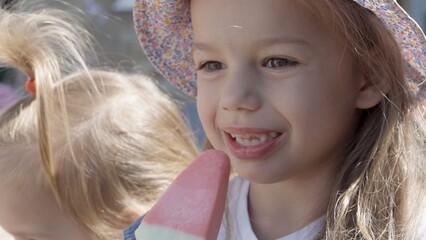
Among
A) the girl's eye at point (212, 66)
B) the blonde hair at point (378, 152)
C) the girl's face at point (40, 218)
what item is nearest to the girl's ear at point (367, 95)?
the blonde hair at point (378, 152)

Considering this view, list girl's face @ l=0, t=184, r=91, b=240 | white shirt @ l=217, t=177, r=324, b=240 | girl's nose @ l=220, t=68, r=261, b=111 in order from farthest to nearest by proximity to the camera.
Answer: girl's face @ l=0, t=184, r=91, b=240 < white shirt @ l=217, t=177, r=324, b=240 < girl's nose @ l=220, t=68, r=261, b=111

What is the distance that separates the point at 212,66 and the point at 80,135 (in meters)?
0.61

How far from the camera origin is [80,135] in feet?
6.98

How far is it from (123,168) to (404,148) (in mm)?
801

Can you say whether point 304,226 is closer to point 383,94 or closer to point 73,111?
point 383,94

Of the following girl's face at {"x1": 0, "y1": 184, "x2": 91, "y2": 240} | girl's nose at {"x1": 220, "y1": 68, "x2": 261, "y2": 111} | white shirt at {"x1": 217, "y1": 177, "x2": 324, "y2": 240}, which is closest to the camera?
girl's nose at {"x1": 220, "y1": 68, "x2": 261, "y2": 111}

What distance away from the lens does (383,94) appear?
160 cm

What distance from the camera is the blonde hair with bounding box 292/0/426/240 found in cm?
153

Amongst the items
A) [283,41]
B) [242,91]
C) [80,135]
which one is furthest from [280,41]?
[80,135]

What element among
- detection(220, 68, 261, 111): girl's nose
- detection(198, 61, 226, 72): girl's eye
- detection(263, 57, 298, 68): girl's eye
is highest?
detection(263, 57, 298, 68): girl's eye

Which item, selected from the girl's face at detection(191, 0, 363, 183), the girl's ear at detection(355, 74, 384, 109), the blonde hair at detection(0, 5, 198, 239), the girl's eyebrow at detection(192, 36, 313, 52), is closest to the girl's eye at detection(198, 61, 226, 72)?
the girl's face at detection(191, 0, 363, 183)

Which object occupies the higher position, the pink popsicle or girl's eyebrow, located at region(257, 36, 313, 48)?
girl's eyebrow, located at region(257, 36, 313, 48)

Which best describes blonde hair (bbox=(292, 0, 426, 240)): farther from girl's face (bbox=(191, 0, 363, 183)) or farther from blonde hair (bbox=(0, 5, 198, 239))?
blonde hair (bbox=(0, 5, 198, 239))

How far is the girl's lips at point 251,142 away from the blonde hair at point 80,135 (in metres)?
0.60
